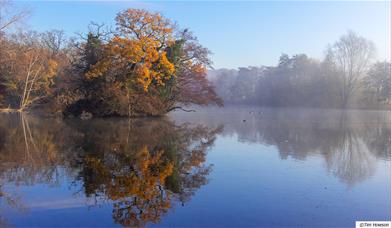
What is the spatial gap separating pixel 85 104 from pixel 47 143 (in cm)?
1626

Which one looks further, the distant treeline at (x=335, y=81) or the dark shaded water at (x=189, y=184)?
the distant treeline at (x=335, y=81)

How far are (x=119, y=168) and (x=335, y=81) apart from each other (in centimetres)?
5872

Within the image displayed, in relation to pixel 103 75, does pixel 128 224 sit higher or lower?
lower

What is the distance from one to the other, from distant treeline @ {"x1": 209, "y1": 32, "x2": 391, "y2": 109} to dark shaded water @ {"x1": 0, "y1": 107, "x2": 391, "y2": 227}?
50099 millimetres

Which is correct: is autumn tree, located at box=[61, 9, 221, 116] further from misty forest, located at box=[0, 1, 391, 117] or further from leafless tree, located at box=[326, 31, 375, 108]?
leafless tree, located at box=[326, 31, 375, 108]

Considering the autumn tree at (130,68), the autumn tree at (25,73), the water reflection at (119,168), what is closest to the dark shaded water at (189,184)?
the water reflection at (119,168)

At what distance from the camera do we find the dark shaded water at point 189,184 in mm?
5918

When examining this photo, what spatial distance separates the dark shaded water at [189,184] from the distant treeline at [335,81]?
50.1 m

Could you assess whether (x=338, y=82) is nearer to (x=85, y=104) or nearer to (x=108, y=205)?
(x=85, y=104)

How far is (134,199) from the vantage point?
6746 mm

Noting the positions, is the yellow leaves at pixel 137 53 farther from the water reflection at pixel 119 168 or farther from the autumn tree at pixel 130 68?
the water reflection at pixel 119 168

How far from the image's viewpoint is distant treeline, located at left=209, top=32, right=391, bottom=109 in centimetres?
5897

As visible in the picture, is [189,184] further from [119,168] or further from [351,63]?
[351,63]

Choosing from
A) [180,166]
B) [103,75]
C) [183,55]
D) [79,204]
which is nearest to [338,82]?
[183,55]
